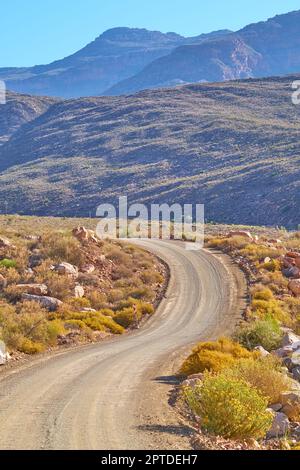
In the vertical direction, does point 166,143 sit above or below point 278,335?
above

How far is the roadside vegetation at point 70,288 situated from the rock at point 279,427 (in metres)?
8.93

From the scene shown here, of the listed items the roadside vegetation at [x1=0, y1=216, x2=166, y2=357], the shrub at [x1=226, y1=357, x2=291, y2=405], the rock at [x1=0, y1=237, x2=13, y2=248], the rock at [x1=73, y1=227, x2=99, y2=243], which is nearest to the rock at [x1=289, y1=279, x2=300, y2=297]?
the roadside vegetation at [x1=0, y1=216, x2=166, y2=357]

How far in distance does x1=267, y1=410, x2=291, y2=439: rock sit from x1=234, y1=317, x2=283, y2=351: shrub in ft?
23.1

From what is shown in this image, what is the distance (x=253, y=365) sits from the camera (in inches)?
503

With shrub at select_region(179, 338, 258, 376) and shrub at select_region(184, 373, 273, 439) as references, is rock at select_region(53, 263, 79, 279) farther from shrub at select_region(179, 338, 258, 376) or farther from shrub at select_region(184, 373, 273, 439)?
shrub at select_region(184, 373, 273, 439)

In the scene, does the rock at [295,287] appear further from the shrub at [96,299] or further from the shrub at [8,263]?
the shrub at [8,263]

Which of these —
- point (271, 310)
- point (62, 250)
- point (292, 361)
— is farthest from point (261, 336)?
point (62, 250)

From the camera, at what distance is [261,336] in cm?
1881

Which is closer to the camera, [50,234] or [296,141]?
[50,234]

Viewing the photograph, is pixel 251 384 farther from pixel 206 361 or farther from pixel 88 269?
pixel 88 269

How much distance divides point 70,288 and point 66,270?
166 cm
